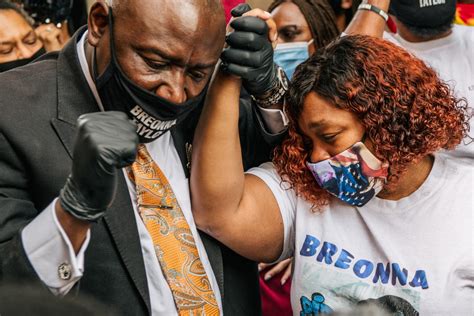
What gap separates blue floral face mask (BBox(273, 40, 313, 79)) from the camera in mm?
3488

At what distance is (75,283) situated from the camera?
6.35 feet

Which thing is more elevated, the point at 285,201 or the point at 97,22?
the point at 97,22

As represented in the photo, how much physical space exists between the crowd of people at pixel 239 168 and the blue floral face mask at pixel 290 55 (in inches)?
36.0

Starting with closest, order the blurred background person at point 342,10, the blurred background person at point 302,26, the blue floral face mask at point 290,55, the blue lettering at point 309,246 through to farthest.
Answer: the blue lettering at point 309,246 → the blue floral face mask at point 290,55 → the blurred background person at point 302,26 → the blurred background person at point 342,10

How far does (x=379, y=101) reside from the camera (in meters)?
2.25

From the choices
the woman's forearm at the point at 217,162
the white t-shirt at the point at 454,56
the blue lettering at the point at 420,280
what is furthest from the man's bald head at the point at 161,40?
the white t-shirt at the point at 454,56

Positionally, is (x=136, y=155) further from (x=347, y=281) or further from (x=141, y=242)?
(x=347, y=281)

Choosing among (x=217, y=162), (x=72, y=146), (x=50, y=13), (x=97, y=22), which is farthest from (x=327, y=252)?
(x=50, y=13)

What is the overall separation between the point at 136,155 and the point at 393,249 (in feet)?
2.86

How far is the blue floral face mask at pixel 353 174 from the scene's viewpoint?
2234 mm

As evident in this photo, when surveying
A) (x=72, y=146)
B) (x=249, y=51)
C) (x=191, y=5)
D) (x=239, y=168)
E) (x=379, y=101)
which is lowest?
(x=239, y=168)

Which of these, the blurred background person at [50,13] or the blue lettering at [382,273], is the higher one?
the blue lettering at [382,273]

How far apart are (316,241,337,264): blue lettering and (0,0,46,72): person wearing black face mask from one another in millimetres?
2040

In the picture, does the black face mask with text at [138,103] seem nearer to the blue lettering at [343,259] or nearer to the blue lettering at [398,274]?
the blue lettering at [343,259]
